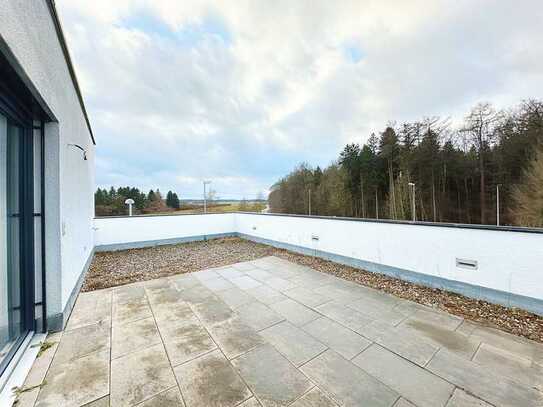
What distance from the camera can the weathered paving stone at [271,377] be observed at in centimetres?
126

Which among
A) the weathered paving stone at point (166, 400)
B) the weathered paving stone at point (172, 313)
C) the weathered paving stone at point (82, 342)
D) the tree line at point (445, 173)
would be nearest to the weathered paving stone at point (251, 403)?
the weathered paving stone at point (166, 400)

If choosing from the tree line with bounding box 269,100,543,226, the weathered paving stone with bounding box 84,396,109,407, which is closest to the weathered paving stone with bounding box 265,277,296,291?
the weathered paving stone with bounding box 84,396,109,407

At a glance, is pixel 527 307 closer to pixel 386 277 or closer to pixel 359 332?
pixel 386 277

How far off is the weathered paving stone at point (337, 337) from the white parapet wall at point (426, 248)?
1871mm

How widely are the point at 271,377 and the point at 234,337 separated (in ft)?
1.88

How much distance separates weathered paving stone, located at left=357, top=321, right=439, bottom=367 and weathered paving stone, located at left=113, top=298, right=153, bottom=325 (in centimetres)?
231

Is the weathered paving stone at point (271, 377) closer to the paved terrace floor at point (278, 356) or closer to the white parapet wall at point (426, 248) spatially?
the paved terrace floor at point (278, 356)

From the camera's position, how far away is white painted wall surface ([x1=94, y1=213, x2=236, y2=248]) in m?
5.46

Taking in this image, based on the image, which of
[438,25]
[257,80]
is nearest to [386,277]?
[438,25]

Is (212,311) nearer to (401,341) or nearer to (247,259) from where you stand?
(401,341)

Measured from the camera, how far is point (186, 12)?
428cm

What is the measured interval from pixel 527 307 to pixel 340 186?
17175mm

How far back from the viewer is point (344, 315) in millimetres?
2275

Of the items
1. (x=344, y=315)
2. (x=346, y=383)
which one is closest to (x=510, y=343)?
(x=344, y=315)
